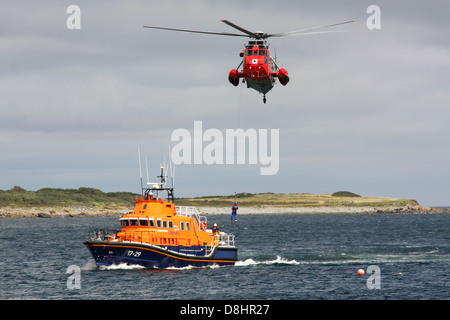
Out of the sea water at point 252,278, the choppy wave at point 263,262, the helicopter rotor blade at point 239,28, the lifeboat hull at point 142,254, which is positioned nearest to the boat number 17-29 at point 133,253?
the lifeboat hull at point 142,254

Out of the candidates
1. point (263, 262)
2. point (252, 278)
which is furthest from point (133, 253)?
point (263, 262)

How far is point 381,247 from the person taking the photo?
60062 mm

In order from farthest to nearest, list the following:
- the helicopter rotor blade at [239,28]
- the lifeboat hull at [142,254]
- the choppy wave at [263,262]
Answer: the choppy wave at [263,262]
the lifeboat hull at [142,254]
the helicopter rotor blade at [239,28]

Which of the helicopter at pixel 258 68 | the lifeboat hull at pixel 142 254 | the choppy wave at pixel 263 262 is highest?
the helicopter at pixel 258 68

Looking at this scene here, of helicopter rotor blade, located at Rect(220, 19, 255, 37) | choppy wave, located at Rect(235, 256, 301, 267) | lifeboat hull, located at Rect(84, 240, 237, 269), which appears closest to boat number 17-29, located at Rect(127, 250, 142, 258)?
lifeboat hull, located at Rect(84, 240, 237, 269)

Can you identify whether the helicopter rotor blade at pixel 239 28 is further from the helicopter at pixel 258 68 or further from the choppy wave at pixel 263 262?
the choppy wave at pixel 263 262

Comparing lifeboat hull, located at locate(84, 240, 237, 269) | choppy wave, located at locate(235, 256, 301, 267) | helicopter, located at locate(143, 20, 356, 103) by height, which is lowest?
choppy wave, located at locate(235, 256, 301, 267)

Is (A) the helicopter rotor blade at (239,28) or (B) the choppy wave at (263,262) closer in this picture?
(A) the helicopter rotor blade at (239,28)

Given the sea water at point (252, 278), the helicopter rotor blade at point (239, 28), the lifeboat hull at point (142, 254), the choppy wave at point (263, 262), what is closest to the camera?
the helicopter rotor blade at point (239, 28)

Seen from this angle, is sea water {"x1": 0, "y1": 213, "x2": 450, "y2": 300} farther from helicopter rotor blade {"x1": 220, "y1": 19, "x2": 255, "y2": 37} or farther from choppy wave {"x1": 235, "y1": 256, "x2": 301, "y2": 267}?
helicopter rotor blade {"x1": 220, "y1": 19, "x2": 255, "y2": 37}

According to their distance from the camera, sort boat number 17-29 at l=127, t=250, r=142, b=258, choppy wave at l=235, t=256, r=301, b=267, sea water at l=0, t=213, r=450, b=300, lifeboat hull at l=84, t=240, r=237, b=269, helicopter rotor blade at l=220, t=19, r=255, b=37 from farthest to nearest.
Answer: choppy wave at l=235, t=256, r=301, b=267
boat number 17-29 at l=127, t=250, r=142, b=258
lifeboat hull at l=84, t=240, r=237, b=269
sea water at l=0, t=213, r=450, b=300
helicopter rotor blade at l=220, t=19, r=255, b=37

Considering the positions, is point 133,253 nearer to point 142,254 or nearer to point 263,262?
point 142,254
